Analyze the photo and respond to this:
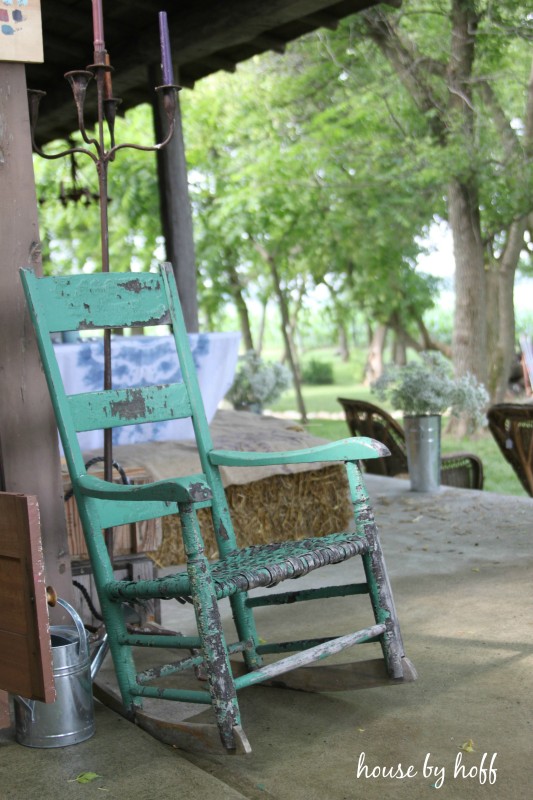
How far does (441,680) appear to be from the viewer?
2.30m

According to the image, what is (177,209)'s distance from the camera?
5375mm

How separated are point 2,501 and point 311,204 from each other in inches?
411

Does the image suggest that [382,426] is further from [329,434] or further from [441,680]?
[329,434]

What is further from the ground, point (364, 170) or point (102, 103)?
point (364, 170)

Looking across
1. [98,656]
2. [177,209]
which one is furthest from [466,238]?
[98,656]

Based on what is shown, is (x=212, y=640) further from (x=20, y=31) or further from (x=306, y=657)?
(x=20, y=31)

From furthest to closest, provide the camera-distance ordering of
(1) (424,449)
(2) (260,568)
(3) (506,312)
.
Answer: (3) (506,312) → (1) (424,449) → (2) (260,568)

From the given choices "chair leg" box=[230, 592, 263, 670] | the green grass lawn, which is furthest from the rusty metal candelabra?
the green grass lawn

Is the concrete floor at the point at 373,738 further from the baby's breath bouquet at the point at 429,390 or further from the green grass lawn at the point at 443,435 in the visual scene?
the green grass lawn at the point at 443,435

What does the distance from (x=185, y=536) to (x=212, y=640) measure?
0.21 m

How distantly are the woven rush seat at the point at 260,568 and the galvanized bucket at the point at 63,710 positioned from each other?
0.54 feet

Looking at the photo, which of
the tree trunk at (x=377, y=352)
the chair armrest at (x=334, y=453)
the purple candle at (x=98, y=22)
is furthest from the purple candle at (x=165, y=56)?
the tree trunk at (x=377, y=352)

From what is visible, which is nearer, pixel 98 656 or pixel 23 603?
pixel 23 603

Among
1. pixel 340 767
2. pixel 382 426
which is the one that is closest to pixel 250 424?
pixel 382 426
